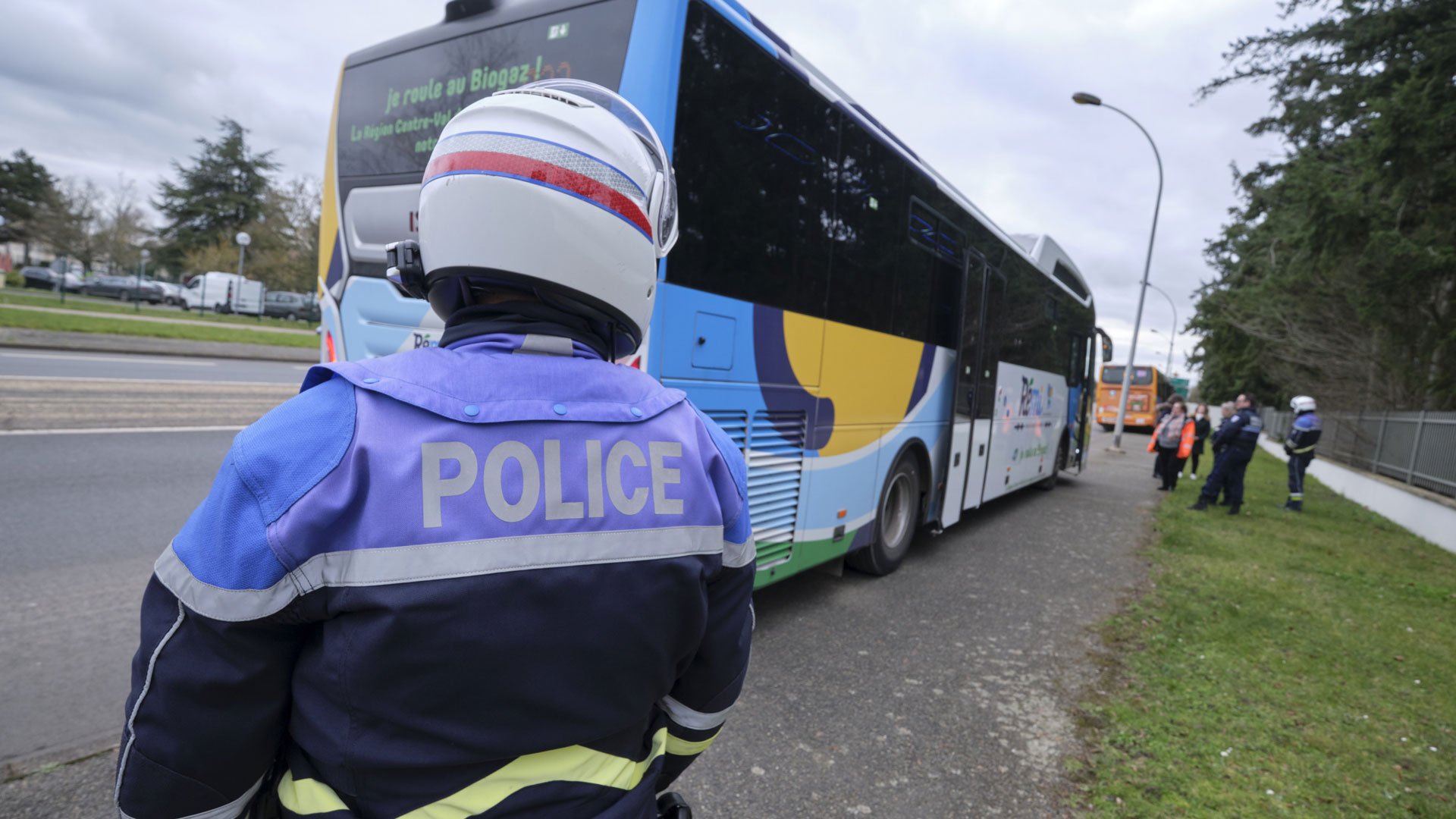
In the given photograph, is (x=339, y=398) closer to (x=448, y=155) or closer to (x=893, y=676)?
(x=448, y=155)

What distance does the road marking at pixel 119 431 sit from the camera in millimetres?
7695

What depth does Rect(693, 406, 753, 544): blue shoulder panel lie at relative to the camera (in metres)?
1.40

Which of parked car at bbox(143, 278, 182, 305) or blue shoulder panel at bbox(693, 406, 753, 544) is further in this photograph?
parked car at bbox(143, 278, 182, 305)

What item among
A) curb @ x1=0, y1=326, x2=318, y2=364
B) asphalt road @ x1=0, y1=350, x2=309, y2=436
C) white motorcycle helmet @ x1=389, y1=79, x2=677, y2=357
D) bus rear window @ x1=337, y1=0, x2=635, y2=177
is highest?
bus rear window @ x1=337, y1=0, x2=635, y2=177

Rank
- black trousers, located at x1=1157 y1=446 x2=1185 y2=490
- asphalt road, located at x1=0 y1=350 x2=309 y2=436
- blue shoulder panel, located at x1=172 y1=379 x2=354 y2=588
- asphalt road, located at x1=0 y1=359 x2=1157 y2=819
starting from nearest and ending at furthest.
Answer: blue shoulder panel, located at x1=172 y1=379 x2=354 y2=588, asphalt road, located at x1=0 y1=359 x2=1157 y2=819, asphalt road, located at x1=0 y1=350 x2=309 y2=436, black trousers, located at x1=1157 y1=446 x2=1185 y2=490

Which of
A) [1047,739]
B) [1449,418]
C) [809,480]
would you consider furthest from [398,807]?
[1449,418]

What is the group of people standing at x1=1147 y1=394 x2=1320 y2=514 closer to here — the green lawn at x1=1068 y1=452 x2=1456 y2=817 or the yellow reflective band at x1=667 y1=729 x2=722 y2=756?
the green lawn at x1=1068 y1=452 x2=1456 y2=817

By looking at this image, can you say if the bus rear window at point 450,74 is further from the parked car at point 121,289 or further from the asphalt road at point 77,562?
the parked car at point 121,289

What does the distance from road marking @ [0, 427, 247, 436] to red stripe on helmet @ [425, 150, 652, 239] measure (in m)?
7.22

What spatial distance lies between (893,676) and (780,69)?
357cm

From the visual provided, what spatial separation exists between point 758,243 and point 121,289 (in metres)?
46.8

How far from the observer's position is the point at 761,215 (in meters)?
4.21

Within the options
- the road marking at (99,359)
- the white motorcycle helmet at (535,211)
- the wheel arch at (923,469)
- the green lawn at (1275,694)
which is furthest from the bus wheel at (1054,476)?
the road marking at (99,359)

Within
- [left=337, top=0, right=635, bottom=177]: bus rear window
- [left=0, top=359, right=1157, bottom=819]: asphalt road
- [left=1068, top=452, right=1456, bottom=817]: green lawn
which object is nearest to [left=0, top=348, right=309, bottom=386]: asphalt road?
[left=0, top=359, right=1157, bottom=819]: asphalt road
